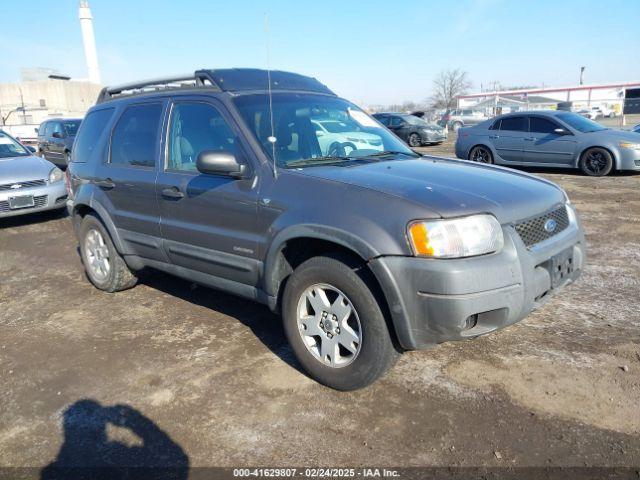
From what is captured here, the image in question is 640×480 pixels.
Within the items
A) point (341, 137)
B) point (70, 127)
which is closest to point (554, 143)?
point (341, 137)

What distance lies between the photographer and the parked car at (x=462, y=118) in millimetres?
36781

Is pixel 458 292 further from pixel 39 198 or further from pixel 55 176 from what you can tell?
pixel 55 176

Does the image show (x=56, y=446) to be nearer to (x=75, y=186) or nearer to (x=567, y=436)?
(x=567, y=436)

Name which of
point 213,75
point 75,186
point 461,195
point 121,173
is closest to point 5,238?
point 75,186

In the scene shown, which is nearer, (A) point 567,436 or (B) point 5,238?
(A) point 567,436

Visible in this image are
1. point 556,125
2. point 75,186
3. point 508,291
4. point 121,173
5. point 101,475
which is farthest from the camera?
point 556,125

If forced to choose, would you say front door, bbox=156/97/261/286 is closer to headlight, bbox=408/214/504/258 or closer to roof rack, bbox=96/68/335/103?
roof rack, bbox=96/68/335/103

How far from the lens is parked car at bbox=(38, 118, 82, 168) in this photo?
49.5ft

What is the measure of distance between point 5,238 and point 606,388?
802 centimetres

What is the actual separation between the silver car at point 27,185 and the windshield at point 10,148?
0.4 inches

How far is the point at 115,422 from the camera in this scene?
2887 millimetres

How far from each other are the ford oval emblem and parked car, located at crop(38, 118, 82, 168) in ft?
48.1

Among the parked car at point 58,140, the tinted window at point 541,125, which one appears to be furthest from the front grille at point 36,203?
the tinted window at point 541,125

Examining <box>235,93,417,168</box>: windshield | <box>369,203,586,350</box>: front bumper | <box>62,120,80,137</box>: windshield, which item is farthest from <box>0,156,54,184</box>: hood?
<box>62,120,80,137</box>: windshield
